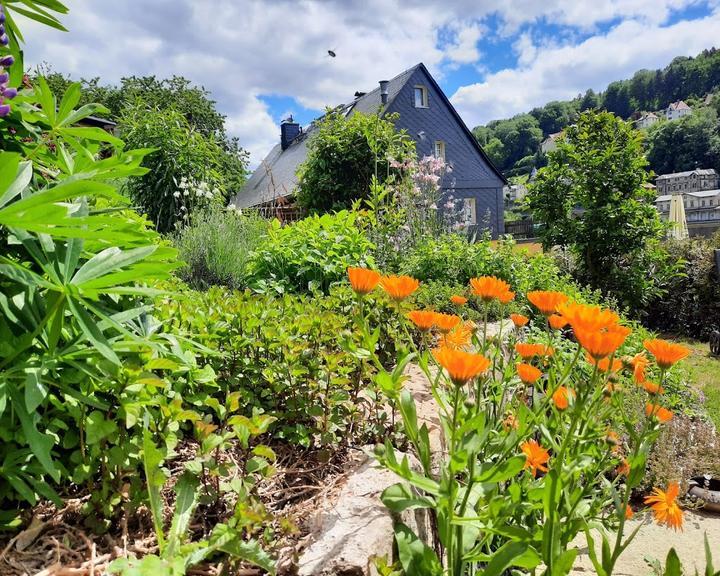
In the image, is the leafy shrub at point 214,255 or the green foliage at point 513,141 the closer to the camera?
the leafy shrub at point 214,255

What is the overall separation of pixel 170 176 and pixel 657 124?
8395cm

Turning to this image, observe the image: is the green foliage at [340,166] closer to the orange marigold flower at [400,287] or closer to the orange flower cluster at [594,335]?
the orange marigold flower at [400,287]

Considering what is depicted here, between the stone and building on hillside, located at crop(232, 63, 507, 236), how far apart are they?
17275mm

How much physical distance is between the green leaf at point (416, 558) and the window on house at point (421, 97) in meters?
20.2

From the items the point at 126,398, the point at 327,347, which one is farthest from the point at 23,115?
the point at 327,347

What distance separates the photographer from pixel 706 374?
5012mm

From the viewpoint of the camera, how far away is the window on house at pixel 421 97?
63.7ft

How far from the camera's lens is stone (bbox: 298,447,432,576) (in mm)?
937

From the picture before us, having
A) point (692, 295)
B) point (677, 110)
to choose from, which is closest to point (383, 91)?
point (692, 295)

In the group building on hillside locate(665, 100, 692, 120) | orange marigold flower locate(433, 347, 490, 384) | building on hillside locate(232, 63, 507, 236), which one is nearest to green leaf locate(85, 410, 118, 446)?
orange marigold flower locate(433, 347, 490, 384)

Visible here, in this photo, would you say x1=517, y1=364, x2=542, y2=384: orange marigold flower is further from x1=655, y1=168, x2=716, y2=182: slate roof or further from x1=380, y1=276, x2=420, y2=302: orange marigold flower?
x1=655, y1=168, x2=716, y2=182: slate roof

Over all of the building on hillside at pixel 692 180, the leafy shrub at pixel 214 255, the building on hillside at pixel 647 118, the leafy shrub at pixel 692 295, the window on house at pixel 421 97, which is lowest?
the leafy shrub at pixel 692 295

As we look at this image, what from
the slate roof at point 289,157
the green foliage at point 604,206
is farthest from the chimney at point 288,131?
the green foliage at point 604,206

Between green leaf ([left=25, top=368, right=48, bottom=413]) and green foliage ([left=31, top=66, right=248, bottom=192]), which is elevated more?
green foliage ([left=31, top=66, right=248, bottom=192])
